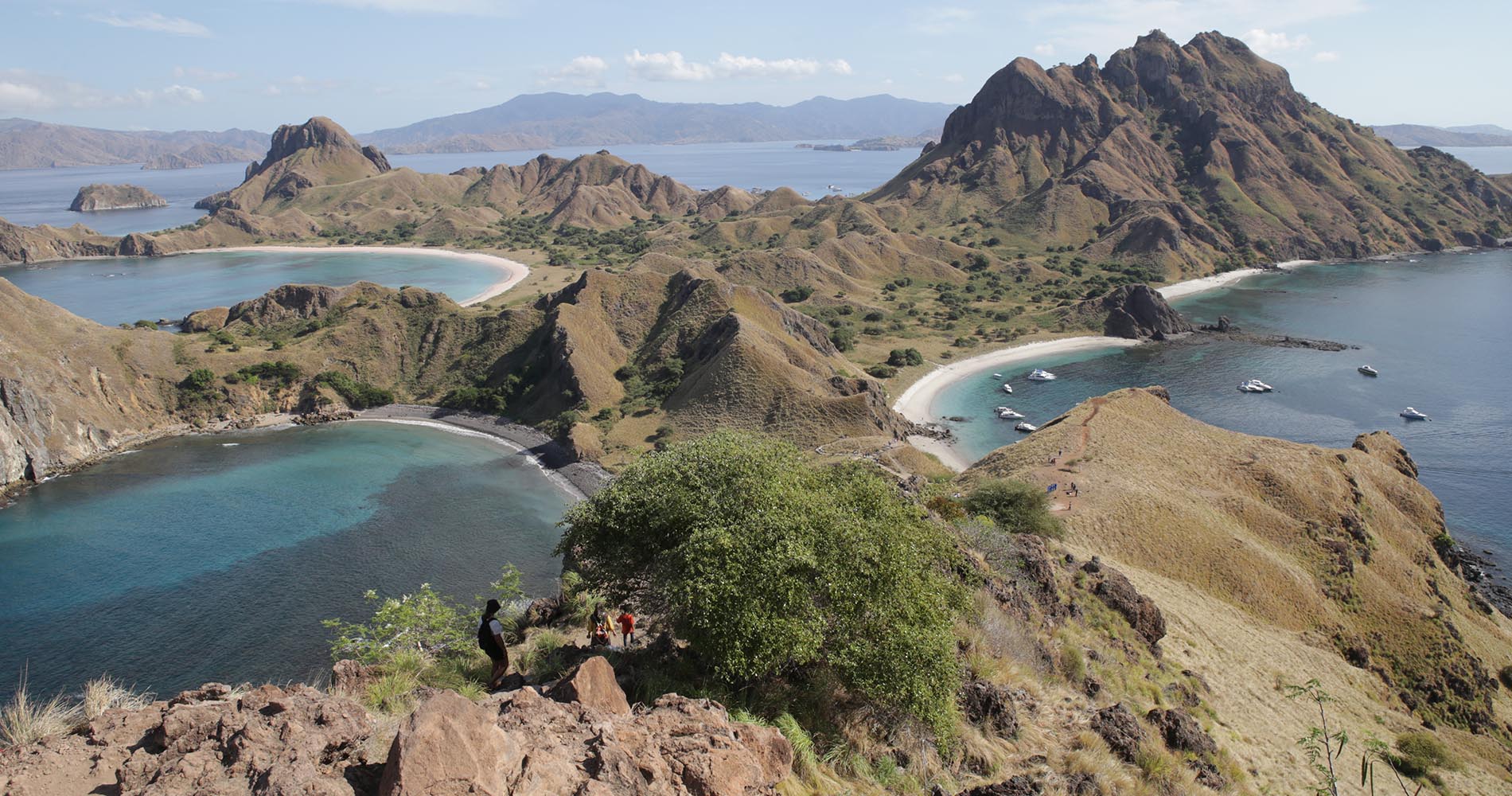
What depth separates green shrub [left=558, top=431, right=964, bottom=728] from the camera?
58.3 ft

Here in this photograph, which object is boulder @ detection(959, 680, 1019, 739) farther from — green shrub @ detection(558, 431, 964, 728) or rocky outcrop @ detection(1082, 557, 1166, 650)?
rocky outcrop @ detection(1082, 557, 1166, 650)

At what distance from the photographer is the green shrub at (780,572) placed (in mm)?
17781

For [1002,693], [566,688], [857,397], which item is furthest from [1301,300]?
[566,688]

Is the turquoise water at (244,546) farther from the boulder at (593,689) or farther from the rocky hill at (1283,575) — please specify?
the rocky hill at (1283,575)

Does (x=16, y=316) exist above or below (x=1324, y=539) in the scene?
above

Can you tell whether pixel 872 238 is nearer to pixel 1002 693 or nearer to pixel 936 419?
pixel 936 419

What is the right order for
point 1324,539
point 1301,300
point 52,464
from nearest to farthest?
1. point 1324,539
2. point 52,464
3. point 1301,300

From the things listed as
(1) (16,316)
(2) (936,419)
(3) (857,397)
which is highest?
(1) (16,316)

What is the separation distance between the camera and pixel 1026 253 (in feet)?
541

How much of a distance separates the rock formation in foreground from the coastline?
47939mm

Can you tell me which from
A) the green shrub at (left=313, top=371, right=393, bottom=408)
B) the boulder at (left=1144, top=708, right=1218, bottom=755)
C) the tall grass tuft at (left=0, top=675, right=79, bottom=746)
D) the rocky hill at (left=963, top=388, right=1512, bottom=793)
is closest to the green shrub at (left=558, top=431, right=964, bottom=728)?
the boulder at (left=1144, top=708, right=1218, bottom=755)

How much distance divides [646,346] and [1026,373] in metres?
48.9

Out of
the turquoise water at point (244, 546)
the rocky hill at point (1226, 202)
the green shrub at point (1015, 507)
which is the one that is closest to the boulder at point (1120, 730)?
the green shrub at point (1015, 507)

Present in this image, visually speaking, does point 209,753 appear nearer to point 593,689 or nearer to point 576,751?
point 576,751
